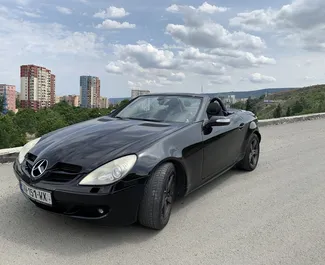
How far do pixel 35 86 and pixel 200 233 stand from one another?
107574 millimetres

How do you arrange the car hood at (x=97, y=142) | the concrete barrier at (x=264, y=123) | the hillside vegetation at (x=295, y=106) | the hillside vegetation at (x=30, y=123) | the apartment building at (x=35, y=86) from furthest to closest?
the apartment building at (x=35, y=86) < the hillside vegetation at (x=30, y=123) < the hillside vegetation at (x=295, y=106) < the concrete barrier at (x=264, y=123) < the car hood at (x=97, y=142)

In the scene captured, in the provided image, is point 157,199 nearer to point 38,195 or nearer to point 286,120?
point 38,195

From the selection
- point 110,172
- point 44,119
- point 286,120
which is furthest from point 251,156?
point 44,119

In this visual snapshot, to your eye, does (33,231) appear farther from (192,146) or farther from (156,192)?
(192,146)

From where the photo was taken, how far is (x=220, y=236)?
3.09 meters

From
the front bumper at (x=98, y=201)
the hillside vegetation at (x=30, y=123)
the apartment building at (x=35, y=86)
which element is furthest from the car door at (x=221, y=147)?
the apartment building at (x=35, y=86)

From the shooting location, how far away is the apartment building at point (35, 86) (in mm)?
101500

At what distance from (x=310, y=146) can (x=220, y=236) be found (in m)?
5.51

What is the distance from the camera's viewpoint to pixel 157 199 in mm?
2943

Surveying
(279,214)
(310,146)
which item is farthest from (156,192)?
(310,146)

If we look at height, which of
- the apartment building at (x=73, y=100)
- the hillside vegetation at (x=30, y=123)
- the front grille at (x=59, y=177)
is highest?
the apartment building at (x=73, y=100)

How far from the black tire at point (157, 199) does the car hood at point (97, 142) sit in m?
0.31

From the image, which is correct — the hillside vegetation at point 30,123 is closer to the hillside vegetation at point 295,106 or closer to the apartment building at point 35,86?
the apartment building at point 35,86

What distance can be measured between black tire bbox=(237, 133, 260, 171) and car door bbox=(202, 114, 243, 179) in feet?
1.54
